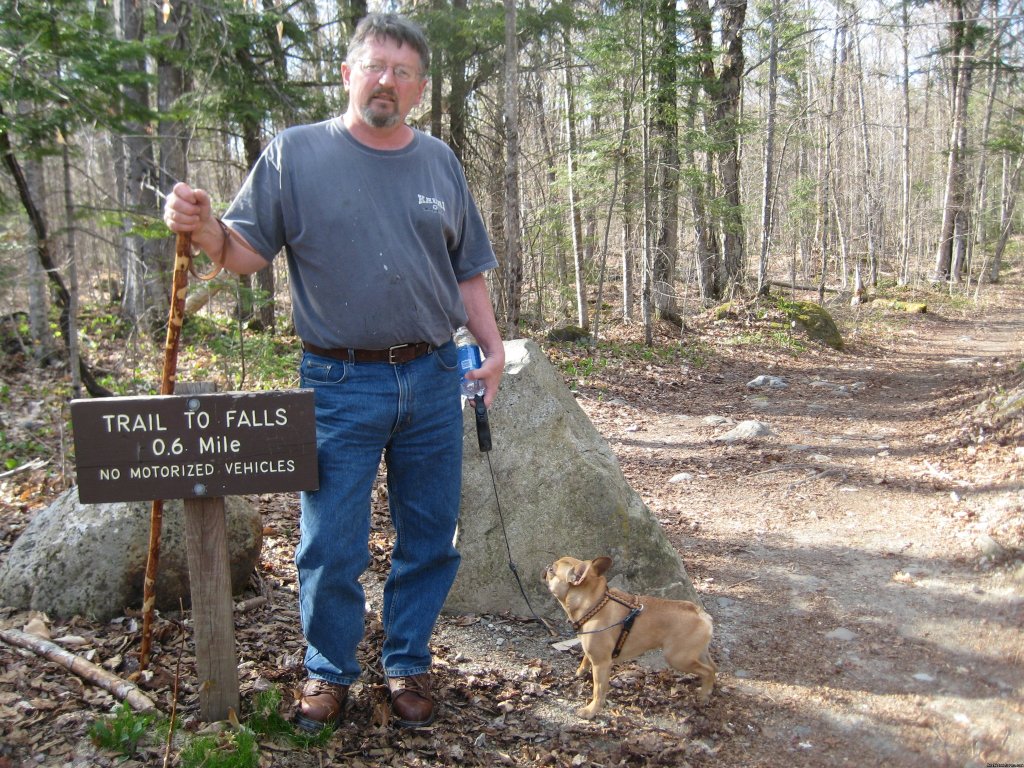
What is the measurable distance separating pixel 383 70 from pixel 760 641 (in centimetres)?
332

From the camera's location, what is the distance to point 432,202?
277 centimetres

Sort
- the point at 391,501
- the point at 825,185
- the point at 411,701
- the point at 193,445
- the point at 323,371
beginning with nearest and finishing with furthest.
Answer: the point at 193,445 → the point at 323,371 → the point at 411,701 → the point at 391,501 → the point at 825,185

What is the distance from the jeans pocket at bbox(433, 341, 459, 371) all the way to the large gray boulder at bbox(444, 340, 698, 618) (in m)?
1.25

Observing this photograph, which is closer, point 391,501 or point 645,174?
point 391,501

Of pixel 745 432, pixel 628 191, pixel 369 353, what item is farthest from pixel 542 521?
pixel 628 191

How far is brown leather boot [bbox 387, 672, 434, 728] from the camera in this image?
2.90 meters

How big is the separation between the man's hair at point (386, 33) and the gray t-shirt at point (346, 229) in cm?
28

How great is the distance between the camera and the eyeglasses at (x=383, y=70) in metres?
2.59

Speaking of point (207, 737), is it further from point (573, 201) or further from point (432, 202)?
point (573, 201)

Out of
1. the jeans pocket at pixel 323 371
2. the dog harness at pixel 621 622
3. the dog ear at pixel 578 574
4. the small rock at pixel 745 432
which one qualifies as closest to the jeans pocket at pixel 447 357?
the jeans pocket at pixel 323 371

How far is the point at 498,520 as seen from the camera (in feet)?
13.8

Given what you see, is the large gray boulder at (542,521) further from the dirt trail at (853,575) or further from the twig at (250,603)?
the twig at (250,603)

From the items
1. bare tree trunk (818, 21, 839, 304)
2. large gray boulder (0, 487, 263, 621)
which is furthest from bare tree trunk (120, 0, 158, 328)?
bare tree trunk (818, 21, 839, 304)

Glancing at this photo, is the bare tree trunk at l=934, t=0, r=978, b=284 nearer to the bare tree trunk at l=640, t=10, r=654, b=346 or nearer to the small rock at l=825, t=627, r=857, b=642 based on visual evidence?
the bare tree trunk at l=640, t=10, r=654, b=346
